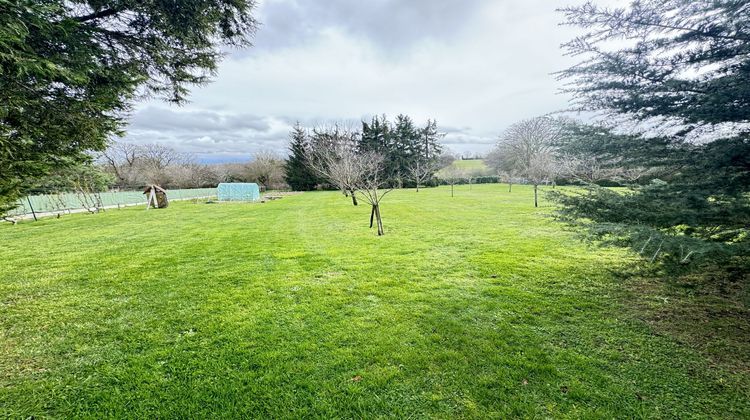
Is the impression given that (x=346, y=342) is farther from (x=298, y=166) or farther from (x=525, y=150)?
(x=298, y=166)

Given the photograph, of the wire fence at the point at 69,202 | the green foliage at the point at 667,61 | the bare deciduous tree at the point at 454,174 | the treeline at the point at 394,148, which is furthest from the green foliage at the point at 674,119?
the bare deciduous tree at the point at 454,174

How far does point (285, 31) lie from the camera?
379 inches

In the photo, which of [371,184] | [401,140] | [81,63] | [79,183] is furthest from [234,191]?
[81,63]

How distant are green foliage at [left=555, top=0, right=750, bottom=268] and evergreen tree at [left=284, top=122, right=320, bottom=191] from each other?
40.0 meters

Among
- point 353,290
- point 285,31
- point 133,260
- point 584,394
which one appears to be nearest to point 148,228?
point 133,260

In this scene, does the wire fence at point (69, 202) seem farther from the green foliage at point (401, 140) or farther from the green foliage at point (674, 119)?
the green foliage at point (401, 140)

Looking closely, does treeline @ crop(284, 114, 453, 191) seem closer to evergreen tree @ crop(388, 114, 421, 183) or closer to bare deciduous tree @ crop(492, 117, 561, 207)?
evergreen tree @ crop(388, 114, 421, 183)

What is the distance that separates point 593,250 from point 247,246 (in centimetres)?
958

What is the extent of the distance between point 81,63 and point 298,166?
41.2 m

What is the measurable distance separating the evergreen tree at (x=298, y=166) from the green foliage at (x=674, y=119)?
131 feet

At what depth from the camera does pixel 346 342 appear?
359cm

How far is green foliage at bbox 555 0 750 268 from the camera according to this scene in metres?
2.94

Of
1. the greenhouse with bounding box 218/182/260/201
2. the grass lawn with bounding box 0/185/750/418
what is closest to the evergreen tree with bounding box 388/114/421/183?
the greenhouse with bounding box 218/182/260/201

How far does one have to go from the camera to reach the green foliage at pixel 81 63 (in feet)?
8.88
